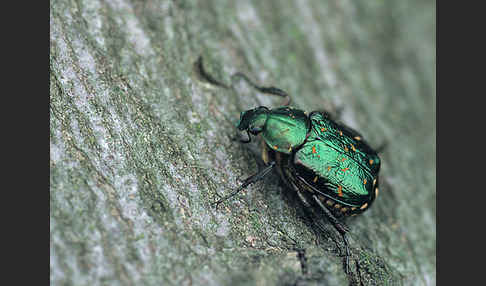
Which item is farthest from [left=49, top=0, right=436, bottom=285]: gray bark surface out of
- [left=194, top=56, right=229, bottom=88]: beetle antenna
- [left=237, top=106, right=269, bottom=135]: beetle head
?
[left=237, top=106, right=269, bottom=135]: beetle head

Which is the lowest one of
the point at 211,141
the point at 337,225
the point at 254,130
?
the point at 337,225

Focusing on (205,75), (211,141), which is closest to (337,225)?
(211,141)

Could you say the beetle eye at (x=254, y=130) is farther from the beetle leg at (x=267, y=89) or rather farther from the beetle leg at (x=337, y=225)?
the beetle leg at (x=337, y=225)

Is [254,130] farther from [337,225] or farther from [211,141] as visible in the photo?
[337,225]

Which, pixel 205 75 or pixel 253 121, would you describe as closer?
pixel 253 121

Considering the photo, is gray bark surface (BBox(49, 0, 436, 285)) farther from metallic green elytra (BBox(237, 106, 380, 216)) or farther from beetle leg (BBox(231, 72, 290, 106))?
metallic green elytra (BBox(237, 106, 380, 216))

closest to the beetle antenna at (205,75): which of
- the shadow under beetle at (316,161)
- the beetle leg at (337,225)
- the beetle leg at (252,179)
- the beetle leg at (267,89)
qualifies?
the beetle leg at (267,89)
